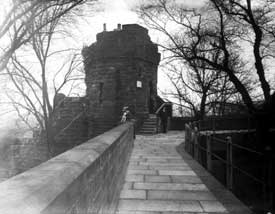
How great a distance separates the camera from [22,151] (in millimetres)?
18062

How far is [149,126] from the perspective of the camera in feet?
64.5

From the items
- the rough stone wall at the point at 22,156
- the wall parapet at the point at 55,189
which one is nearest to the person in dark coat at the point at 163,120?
the rough stone wall at the point at 22,156

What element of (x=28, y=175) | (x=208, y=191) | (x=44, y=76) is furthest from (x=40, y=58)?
(x=28, y=175)

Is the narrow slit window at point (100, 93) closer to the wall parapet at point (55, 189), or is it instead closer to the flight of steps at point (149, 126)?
the flight of steps at point (149, 126)

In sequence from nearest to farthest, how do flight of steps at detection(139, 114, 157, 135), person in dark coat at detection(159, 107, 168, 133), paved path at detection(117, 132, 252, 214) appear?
paved path at detection(117, 132, 252, 214)
flight of steps at detection(139, 114, 157, 135)
person in dark coat at detection(159, 107, 168, 133)

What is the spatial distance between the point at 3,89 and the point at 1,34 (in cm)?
582

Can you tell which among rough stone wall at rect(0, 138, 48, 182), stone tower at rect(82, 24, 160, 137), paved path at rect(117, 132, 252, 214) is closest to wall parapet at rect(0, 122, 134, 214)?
paved path at rect(117, 132, 252, 214)

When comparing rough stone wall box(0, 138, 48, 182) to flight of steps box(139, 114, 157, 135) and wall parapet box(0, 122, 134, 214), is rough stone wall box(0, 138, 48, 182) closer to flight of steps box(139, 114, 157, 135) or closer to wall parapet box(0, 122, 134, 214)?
flight of steps box(139, 114, 157, 135)

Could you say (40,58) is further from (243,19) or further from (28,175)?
(28,175)

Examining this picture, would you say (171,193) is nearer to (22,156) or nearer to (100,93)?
(22,156)

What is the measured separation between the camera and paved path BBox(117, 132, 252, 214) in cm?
423

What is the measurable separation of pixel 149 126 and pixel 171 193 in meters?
14.6

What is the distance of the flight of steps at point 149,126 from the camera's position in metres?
19.0

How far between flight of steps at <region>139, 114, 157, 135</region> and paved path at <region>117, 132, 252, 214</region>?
11252 millimetres
